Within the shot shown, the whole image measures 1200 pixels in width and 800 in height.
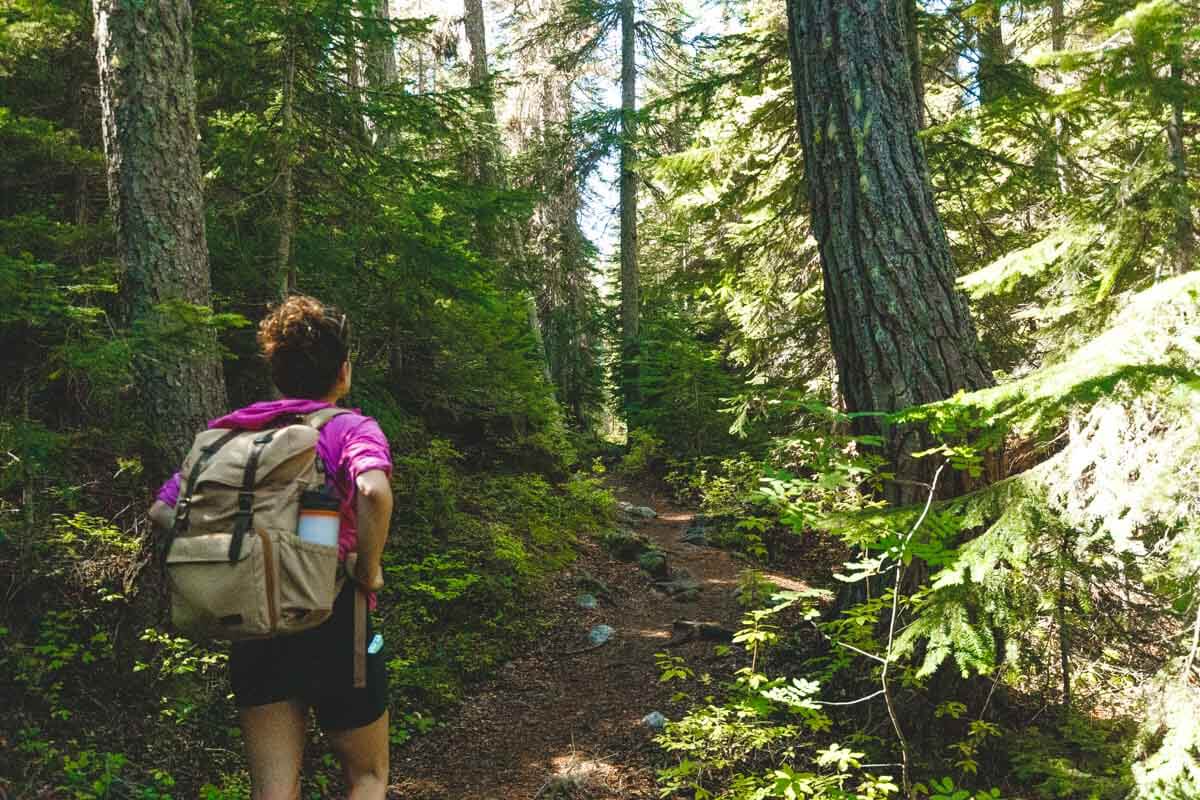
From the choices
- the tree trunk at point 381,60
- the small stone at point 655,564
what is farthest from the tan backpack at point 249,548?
the small stone at point 655,564

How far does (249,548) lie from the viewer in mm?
2223

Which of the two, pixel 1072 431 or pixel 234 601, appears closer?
pixel 234 601

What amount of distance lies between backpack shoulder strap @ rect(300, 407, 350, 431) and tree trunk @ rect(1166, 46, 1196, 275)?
3.64m

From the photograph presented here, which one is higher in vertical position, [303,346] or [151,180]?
[151,180]

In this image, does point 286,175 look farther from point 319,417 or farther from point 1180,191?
point 1180,191

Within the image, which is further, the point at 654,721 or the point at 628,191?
the point at 628,191

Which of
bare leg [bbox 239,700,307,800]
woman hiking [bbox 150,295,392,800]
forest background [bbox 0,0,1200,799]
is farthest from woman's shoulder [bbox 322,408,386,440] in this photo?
forest background [bbox 0,0,1200,799]

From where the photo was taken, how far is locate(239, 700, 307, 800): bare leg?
2.37 m

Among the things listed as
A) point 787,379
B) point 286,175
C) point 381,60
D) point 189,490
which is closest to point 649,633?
point 787,379

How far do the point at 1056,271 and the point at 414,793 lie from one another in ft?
16.0

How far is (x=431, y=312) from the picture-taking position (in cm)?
882

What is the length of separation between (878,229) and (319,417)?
3609mm

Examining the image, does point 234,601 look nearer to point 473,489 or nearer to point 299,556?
point 299,556

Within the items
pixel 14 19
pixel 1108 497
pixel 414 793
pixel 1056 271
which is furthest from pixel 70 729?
pixel 1056 271
